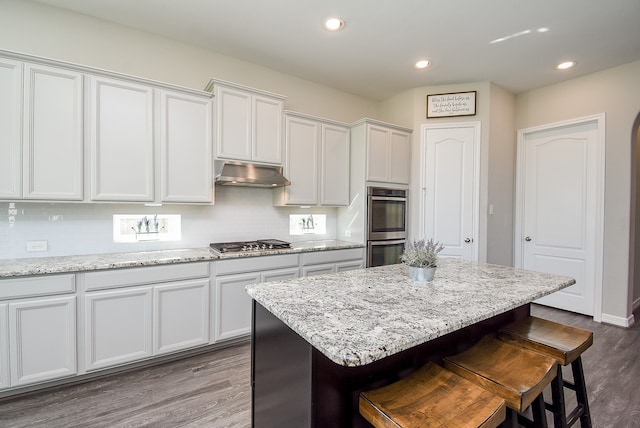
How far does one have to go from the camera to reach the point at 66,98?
7.36 feet

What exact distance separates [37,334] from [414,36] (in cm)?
391

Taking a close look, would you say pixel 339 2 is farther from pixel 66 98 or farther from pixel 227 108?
pixel 66 98

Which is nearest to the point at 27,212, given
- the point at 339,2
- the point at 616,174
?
the point at 339,2

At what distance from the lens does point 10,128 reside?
208 centimetres

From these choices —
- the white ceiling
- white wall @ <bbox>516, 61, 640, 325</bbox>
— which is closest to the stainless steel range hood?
the white ceiling

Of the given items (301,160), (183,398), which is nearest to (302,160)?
(301,160)

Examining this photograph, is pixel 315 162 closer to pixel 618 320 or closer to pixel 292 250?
pixel 292 250

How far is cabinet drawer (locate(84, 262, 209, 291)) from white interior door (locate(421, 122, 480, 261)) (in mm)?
2877

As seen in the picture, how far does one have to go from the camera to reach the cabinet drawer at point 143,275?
2174mm

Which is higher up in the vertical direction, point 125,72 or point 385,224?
point 125,72

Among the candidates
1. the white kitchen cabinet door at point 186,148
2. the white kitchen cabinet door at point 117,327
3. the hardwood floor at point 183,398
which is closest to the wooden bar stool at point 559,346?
the hardwood floor at point 183,398

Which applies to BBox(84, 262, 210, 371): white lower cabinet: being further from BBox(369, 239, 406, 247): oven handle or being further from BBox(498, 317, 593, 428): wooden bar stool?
BBox(498, 317, 593, 428): wooden bar stool

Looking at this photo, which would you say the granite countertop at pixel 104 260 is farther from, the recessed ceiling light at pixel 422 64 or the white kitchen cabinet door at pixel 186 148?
the recessed ceiling light at pixel 422 64

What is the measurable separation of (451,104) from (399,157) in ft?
3.15
